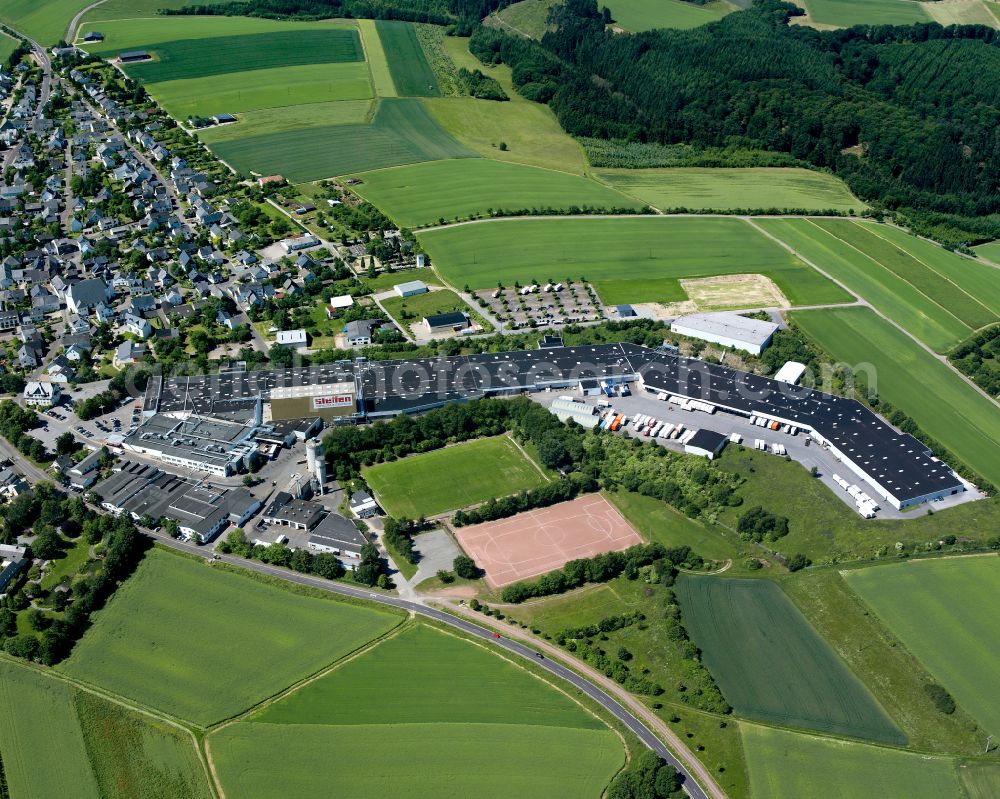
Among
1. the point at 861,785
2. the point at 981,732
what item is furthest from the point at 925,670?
the point at 861,785

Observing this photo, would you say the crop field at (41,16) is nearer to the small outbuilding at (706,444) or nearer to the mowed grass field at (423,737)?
the small outbuilding at (706,444)

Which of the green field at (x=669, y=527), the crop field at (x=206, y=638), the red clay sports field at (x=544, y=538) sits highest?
the green field at (x=669, y=527)

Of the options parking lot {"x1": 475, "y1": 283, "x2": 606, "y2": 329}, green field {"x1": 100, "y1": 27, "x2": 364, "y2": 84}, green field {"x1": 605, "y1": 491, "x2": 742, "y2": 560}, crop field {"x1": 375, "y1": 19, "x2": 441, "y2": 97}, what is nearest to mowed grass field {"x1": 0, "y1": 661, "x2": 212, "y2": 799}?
green field {"x1": 605, "y1": 491, "x2": 742, "y2": 560}

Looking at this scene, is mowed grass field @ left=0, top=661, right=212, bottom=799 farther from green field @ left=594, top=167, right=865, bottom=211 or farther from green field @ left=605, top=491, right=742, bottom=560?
green field @ left=594, top=167, right=865, bottom=211

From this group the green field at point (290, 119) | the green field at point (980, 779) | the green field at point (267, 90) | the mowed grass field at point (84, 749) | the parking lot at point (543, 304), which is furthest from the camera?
the green field at point (267, 90)

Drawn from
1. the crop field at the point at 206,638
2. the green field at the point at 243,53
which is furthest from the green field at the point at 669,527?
the green field at the point at 243,53

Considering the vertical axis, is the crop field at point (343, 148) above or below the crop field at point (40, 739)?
above
